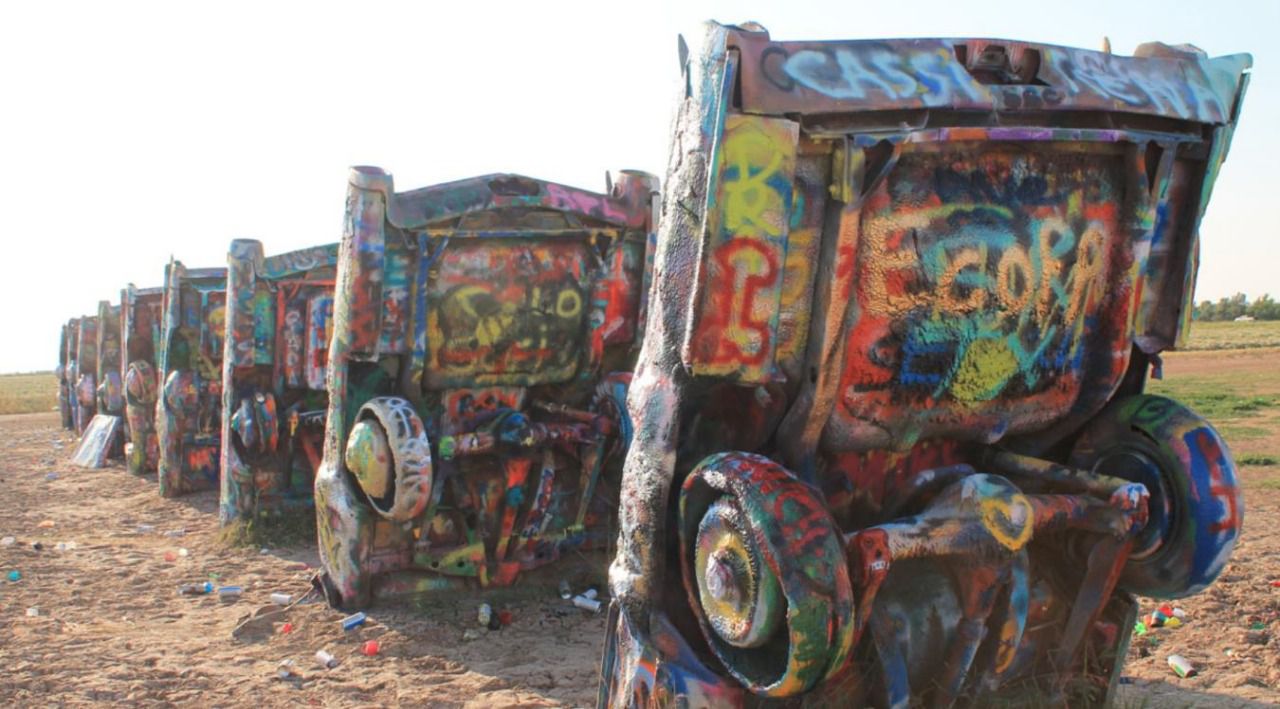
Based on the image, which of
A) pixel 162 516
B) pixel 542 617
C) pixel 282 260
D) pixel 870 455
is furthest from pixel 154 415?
pixel 870 455

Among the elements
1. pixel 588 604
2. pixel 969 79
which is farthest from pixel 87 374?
pixel 969 79

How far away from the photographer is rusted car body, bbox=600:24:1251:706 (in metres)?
3.61

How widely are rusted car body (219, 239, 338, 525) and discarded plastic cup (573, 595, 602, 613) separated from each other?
3088 millimetres

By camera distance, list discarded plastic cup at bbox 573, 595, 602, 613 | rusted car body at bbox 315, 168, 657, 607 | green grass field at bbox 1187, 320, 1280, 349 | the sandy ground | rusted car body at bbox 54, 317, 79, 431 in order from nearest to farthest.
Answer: the sandy ground → rusted car body at bbox 315, 168, 657, 607 → discarded plastic cup at bbox 573, 595, 602, 613 → rusted car body at bbox 54, 317, 79, 431 → green grass field at bbox 1187, 320, 1280, 349

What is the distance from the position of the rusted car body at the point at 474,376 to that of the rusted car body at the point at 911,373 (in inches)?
106

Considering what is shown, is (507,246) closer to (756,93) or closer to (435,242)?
(435,242)

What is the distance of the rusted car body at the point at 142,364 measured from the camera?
13.1 metres

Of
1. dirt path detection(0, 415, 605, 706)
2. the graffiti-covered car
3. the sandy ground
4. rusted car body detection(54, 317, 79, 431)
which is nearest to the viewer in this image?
the sandy ground

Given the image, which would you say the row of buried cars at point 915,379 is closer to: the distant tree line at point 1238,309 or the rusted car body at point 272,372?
the rusted car body at point 272,372

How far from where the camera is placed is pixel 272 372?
9.50 m

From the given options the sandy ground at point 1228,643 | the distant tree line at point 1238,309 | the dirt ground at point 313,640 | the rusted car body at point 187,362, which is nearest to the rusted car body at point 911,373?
the sandy ground at point 1228,643

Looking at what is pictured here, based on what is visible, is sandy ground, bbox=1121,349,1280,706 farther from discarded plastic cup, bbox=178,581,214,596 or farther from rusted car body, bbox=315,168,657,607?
discarded plastic cup, bbox=178,581,214,596

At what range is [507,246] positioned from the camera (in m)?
6.89

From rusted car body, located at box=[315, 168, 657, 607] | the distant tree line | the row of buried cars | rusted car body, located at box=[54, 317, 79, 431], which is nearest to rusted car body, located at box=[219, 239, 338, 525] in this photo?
rusted car body, located at box=[315, 168, 657, 607]
